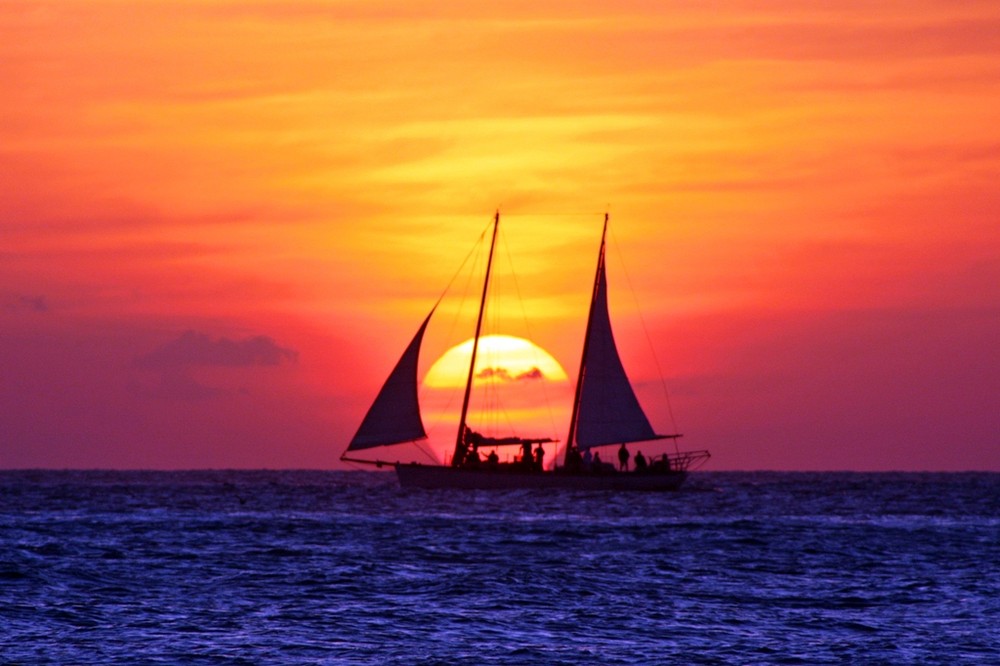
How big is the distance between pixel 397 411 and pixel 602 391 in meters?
12.0

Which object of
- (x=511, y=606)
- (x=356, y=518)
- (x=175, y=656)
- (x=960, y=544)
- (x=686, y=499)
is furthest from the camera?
(x=686, y=499)

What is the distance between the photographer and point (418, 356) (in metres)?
91.0

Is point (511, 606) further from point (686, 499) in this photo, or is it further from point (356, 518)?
point (686, 499)

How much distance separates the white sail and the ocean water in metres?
31.0

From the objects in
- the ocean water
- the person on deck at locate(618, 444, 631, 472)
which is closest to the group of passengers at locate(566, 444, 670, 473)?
the person on deck at locate(618, 444, 631, 472)

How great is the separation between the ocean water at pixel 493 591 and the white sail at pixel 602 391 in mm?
30960

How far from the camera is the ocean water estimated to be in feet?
81.6

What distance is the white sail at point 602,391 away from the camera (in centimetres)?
9231

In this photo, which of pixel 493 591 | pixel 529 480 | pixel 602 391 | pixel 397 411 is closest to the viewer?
pixel 493 591

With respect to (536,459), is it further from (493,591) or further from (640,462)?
(493,591)

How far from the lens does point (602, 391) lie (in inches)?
3637

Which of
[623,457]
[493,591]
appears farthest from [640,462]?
[493,591]

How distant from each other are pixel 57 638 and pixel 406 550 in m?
18.7

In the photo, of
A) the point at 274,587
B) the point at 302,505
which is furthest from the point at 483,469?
the point at 274,587
